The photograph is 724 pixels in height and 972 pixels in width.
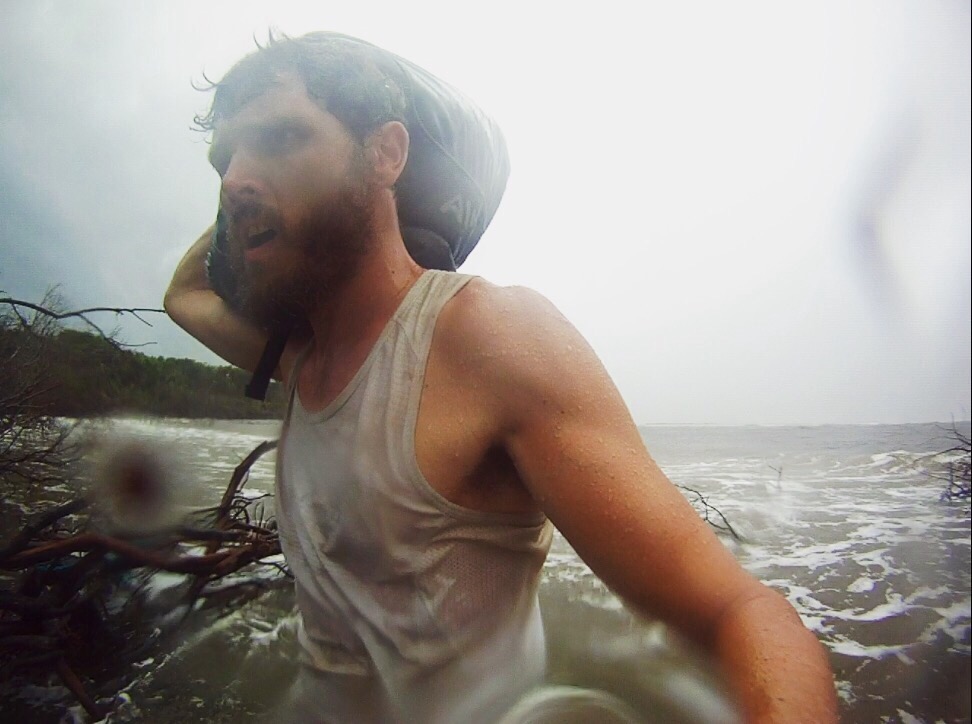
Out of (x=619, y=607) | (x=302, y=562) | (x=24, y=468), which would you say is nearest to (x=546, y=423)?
(x=619, y=607)

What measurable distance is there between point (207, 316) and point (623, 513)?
2.04ft

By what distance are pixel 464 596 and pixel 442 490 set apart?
146mm

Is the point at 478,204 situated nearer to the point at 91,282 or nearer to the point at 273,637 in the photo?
the point at 91,282

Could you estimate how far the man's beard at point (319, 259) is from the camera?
29.8 inches

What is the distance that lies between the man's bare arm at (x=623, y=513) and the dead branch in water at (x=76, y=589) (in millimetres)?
472

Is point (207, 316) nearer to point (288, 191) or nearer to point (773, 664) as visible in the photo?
point (288, 191)

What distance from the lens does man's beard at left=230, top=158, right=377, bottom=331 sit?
757 mm

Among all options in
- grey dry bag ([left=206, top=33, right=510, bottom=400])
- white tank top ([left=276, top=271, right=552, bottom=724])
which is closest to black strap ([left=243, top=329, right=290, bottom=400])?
grey dry bag ([left=206, top=33, right=510, bottom=400])

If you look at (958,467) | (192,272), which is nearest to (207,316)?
(192,272)

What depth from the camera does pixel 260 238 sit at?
Answer: 0.74 meters

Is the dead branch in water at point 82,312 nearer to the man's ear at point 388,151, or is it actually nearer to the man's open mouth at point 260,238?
the man's open mouth at point 260,238

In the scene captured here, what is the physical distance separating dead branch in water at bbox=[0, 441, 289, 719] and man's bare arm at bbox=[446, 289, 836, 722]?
472 millimetres

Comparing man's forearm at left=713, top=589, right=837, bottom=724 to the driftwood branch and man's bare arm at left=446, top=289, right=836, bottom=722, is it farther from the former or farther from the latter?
the driftwood branch

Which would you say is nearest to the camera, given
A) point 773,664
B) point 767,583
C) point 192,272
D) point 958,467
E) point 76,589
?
point 773,664
